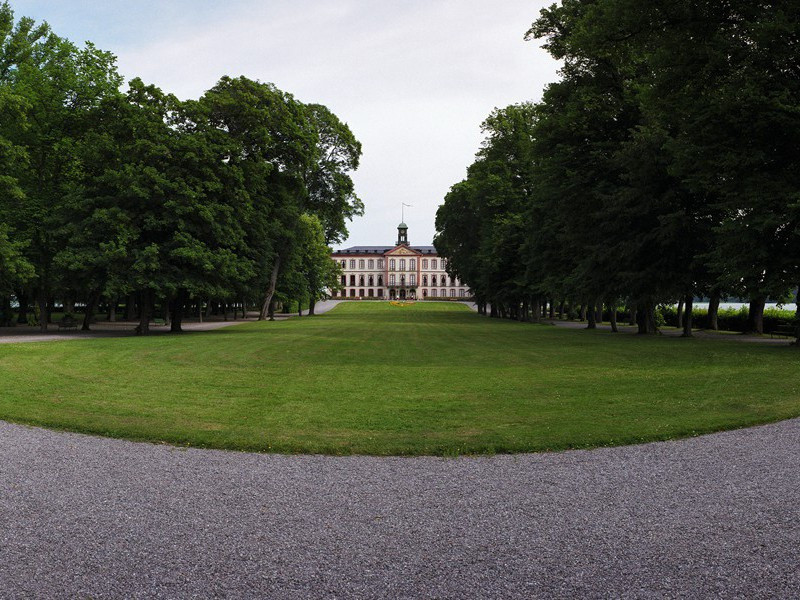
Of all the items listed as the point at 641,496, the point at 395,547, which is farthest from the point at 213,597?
the point at 641,496

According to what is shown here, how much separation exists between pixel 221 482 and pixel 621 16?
743 inches

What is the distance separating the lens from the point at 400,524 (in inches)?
198

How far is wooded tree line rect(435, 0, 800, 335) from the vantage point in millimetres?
17719

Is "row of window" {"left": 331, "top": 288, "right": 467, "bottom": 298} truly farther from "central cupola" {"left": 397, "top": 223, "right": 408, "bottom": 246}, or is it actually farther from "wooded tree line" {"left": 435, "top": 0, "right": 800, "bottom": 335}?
"wooded tree line" {"left": 435, "top": 0, "right": 800, "bottom": 335}

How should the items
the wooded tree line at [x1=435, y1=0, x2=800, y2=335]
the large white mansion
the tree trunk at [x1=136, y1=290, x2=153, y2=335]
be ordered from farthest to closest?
the large white mansion
the tree trunk at [x1=136, y1=290, x2=153, y2=335]
the wooded tree line at [x1=435, y1=0, x2=800, y2=335]

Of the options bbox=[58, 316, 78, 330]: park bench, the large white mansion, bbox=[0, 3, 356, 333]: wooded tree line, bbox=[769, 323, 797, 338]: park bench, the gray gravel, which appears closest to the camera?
the gray gravel

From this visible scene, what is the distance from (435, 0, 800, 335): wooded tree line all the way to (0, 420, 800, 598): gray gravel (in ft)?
43.1

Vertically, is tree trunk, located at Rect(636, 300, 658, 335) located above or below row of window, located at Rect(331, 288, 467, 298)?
below

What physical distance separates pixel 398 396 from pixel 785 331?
1102 inches

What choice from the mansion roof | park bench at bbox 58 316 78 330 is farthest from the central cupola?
park bench at bbox 58 316 78 330

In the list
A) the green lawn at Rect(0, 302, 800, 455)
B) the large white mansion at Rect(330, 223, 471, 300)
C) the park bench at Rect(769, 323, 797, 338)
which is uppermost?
the large white mansion at Rect(330, 223, 471, 300)

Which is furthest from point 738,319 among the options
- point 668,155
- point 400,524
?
point 400,524

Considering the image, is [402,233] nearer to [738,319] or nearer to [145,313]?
[738,319]

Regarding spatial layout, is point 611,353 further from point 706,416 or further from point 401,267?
point 401,267
